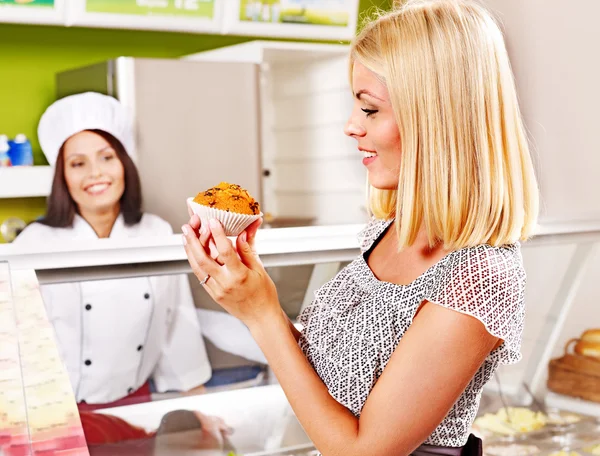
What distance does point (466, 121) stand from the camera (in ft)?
3.16

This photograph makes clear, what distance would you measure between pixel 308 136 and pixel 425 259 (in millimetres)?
3343

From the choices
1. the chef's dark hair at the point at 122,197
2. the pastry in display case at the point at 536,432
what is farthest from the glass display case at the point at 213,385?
the chef's dark hair at the point at 122,197

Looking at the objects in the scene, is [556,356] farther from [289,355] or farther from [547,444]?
[289,355]

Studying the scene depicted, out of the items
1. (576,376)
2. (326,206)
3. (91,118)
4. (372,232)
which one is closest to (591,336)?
(576,376)

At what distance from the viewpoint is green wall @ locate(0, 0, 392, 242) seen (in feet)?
12.2

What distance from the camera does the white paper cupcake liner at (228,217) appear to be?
1108mm

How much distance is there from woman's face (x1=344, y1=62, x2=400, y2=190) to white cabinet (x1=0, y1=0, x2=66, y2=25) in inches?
104

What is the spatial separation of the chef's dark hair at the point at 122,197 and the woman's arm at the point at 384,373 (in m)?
2.13

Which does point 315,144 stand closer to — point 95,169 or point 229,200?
point 95,169

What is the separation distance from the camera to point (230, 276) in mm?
998

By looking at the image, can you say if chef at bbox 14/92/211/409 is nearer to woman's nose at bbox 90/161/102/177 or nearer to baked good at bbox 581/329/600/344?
baked good at bbox 581/329/600/344

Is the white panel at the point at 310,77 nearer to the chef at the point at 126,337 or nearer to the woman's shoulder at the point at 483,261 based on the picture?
the chef at the point at 126,337

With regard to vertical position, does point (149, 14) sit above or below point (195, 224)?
above

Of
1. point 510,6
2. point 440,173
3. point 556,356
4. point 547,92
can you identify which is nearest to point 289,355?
point 440,173
